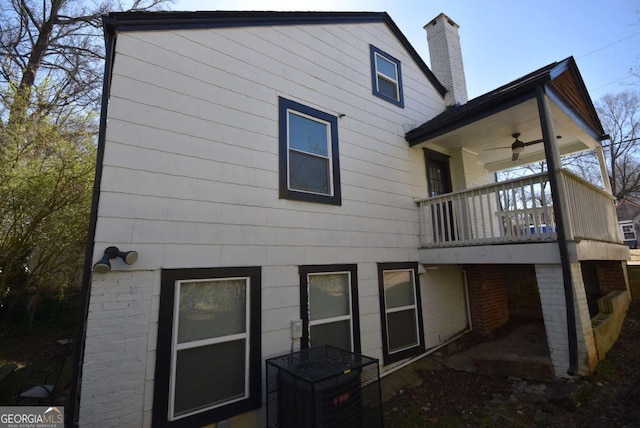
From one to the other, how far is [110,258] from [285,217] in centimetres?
220

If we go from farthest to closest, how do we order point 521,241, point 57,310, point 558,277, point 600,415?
point 57,310, point 521,241, point 558,277, point 600,415

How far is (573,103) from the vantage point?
5.98 metres

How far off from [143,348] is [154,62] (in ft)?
11.1

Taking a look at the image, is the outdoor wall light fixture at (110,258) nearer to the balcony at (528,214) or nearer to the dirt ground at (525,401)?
the dirt ground at (525,401)

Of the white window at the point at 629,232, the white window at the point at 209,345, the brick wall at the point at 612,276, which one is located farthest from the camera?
the white window at the point at 629,232

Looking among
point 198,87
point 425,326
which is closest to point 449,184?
point 425,326

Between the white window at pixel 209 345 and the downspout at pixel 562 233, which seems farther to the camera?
the downspout at pixel 562 233

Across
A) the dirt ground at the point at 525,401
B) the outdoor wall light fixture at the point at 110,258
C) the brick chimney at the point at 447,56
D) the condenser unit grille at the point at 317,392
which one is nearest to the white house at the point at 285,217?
the outdoor wall light fixture at the point at 110,258

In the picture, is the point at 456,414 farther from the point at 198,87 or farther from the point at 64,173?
the point at 64,173

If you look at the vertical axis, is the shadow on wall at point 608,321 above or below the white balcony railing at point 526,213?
below

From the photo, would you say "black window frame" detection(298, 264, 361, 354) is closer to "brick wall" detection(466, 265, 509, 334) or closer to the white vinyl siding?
the white vinyl siding

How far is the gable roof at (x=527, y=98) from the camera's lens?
5.08 meters

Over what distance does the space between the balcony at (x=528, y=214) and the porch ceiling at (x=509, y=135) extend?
1360 millimetres

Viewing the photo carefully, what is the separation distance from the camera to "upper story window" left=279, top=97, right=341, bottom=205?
484 cm
